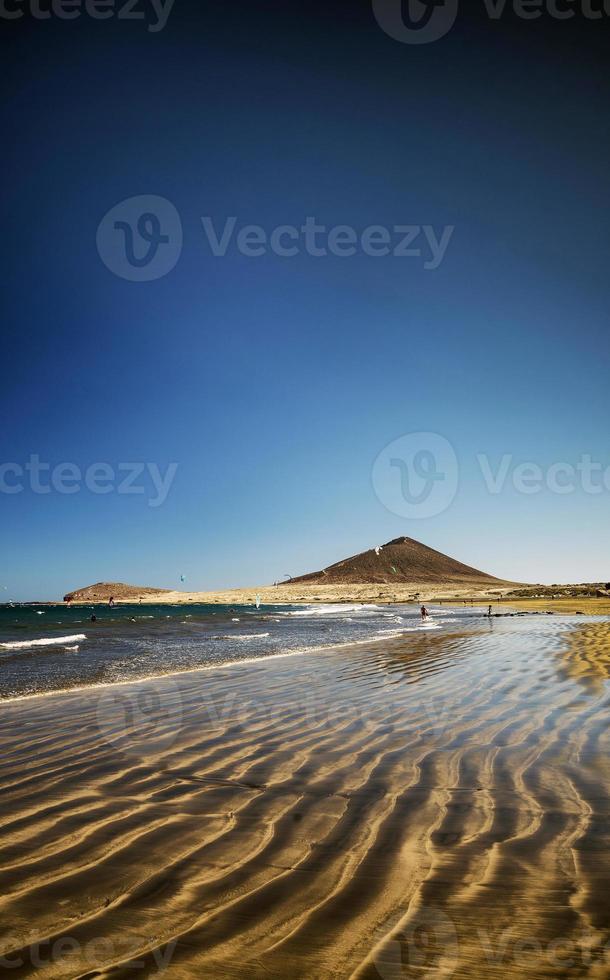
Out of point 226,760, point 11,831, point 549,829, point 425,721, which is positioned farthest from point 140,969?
point 425,721

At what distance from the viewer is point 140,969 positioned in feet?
8.21

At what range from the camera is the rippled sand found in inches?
103

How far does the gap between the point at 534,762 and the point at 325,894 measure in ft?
11.5

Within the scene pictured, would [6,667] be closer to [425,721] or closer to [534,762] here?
[425,721]
